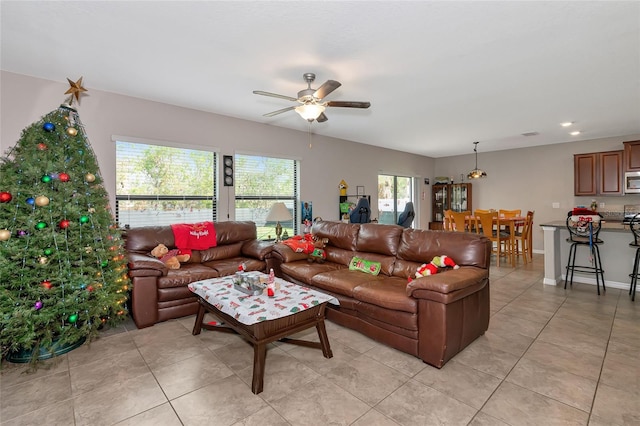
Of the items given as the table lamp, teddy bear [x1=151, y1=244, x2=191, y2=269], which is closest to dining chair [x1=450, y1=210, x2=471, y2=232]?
the table lamp

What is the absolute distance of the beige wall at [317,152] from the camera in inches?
136

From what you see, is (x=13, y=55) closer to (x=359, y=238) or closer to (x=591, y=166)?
(x=359, y=238)

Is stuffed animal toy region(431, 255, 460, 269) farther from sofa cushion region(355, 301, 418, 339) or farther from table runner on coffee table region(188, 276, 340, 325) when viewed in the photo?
table runner on coffee table region(188, 276, 340, 325)

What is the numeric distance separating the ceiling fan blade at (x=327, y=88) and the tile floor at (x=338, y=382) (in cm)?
232

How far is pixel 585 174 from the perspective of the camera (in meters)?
6.57

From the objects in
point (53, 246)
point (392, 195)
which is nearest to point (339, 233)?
point (53, 246)

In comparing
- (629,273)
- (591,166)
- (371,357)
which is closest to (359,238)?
(371,357)

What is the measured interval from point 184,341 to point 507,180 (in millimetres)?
8274

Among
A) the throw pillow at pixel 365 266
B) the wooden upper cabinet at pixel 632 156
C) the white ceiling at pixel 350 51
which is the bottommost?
the throw pillow at pixel 365 266

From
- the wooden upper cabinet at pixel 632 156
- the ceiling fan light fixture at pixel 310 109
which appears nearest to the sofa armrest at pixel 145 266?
the ceiling fan light fixture at pixel 310 109

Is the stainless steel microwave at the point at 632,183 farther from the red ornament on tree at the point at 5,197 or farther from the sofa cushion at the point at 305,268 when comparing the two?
the red ornament on tree at the point at 5,197

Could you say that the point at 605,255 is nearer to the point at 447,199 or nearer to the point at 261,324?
the point at 447,199

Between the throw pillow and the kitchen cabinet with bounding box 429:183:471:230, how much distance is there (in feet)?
20.2

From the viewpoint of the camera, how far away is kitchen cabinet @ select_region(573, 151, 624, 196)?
242 inches
